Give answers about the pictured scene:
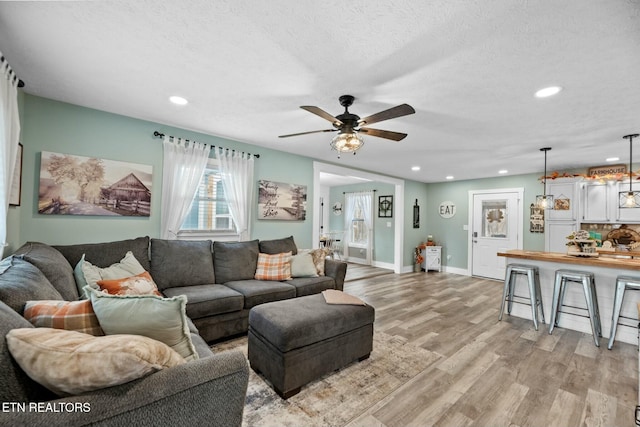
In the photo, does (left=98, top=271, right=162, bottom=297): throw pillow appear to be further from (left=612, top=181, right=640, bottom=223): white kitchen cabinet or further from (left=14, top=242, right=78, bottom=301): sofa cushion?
(left=612, top=181, right=640, bottom=223): white kitchen cabinet

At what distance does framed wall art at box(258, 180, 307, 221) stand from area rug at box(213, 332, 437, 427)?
2102 mm

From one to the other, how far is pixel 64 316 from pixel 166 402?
1.99 ft

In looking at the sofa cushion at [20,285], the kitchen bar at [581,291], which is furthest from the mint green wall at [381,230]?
the sofa cushion at [20,285]

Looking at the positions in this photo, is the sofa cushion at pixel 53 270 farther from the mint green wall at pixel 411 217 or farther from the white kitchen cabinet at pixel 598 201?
the white kitchen cabinet at pixel 598 201

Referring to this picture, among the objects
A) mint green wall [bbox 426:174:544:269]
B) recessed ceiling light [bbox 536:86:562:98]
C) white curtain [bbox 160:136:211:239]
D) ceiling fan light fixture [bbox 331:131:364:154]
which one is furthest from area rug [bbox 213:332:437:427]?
mint green wall [bbox 426:174:544:269]

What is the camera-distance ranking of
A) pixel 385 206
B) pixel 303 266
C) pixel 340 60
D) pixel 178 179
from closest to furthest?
1. pixel 340 60
2. pixel 178 179
3. pixel 303 266
4. pixel 385 206

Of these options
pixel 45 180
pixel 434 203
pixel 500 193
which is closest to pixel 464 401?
pixel 45 180

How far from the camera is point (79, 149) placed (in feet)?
9.48

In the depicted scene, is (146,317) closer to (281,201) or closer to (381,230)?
(281,201)

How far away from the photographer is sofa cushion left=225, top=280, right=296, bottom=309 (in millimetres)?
2928

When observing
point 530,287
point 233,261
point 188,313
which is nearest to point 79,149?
point 233,261

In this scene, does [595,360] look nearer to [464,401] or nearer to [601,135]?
[464,401]

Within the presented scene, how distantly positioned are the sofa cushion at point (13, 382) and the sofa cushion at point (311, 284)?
2.54 meters

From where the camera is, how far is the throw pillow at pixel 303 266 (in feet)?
12.0
